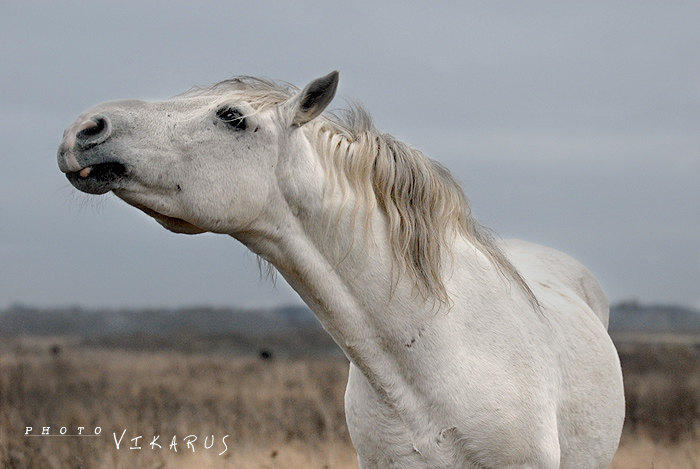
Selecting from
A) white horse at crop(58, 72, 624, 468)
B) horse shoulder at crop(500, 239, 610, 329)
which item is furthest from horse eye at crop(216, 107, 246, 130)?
horse shoulder at crop(500, 239, 610, 329)

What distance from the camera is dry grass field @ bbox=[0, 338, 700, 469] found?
593 centimetres

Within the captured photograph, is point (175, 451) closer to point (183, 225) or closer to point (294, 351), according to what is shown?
point (183, 225)

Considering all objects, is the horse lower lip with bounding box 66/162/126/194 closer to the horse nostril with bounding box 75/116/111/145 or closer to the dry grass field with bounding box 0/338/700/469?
the horse nostril with bounding box 75/116/111/145

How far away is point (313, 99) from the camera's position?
110 inches

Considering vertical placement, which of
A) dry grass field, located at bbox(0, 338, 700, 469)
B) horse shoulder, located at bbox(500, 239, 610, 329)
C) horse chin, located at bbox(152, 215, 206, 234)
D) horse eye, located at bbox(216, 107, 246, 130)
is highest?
horse eye, located at bbox(216, 107, 246, 130)

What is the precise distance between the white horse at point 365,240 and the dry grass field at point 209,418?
3000 millimetres

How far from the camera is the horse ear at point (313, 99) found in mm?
2740

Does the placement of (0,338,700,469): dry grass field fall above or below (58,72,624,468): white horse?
below

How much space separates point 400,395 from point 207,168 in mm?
1117

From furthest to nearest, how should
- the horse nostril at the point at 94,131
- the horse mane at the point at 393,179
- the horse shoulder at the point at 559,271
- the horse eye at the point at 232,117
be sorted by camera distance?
1. the horse shoulder at the point at 559,271
2. the horse mane at the point at 393,179
3. the horse eye at the point at 232,117
4. the horse nostril at the point at 94,131

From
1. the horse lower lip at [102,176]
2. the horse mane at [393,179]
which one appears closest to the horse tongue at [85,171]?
the horse lower lip at [102,176]

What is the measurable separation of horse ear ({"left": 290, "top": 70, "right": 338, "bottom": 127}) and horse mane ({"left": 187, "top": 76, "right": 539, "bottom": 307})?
13 centimetres

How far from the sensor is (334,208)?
113 inches

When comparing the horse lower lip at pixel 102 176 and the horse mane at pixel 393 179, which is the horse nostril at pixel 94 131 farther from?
the horse mane at pixel 393 179
